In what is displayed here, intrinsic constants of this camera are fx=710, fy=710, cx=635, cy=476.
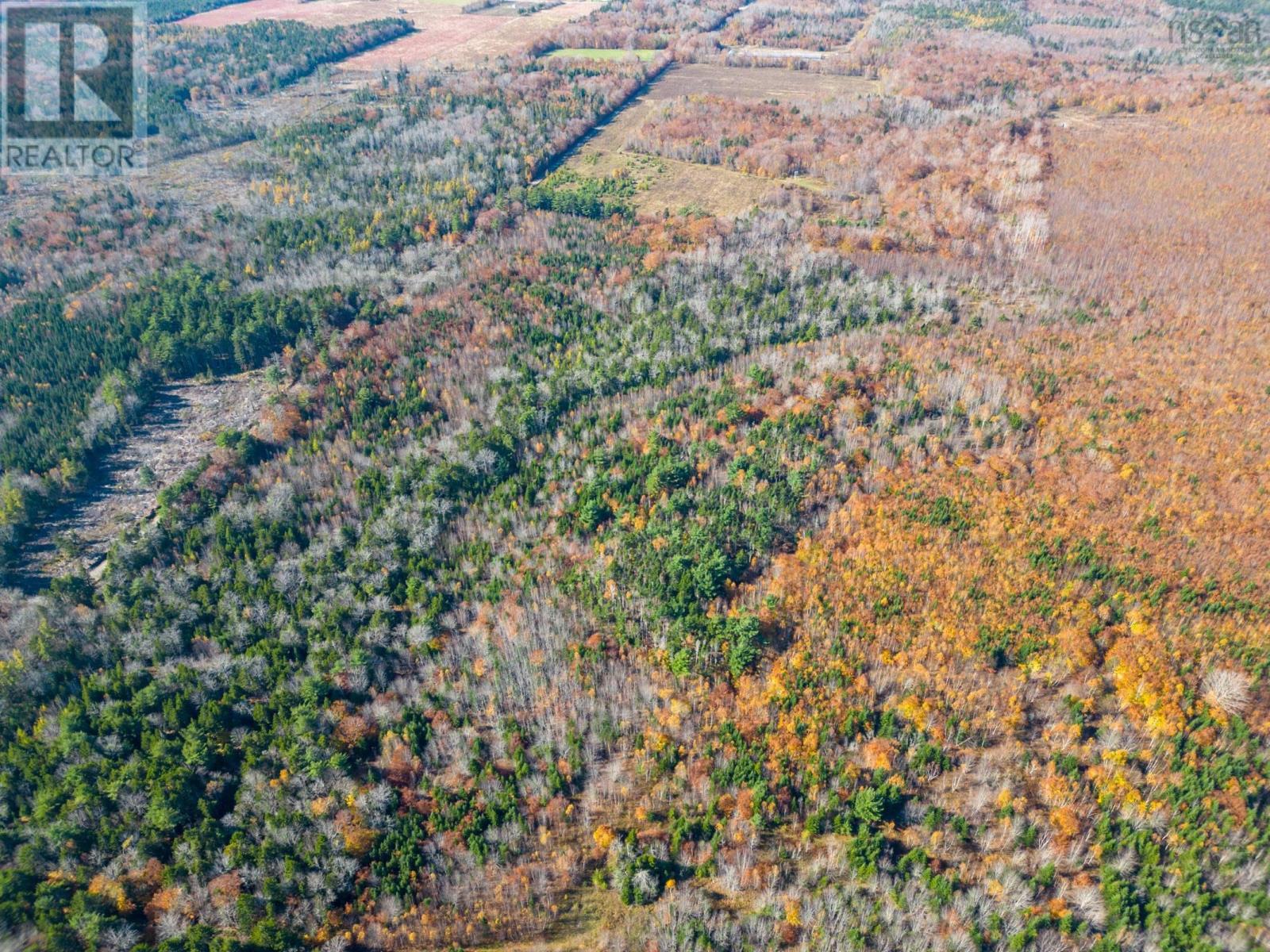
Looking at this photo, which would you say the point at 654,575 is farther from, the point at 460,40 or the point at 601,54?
the point at 460,40

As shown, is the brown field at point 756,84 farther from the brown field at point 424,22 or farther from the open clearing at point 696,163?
the brown field at point 424,22

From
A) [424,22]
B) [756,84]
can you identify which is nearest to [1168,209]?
[756,84]

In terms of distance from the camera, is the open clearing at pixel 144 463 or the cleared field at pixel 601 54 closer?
the open clearing at pixel 144 463

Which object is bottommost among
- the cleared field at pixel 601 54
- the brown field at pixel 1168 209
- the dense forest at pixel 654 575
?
the dense forest at pixel 654 575

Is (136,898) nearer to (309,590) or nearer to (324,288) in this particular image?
(309,590)

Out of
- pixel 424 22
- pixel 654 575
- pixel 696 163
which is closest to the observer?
pixel 654 575

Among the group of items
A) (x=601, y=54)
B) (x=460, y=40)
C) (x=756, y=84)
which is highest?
(x=460, y=40)

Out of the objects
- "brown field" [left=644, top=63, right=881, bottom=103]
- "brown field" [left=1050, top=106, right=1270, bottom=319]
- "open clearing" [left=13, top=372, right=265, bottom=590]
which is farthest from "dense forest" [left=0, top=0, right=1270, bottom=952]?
"brown field" [left=644, top=63, right=881, bottom=103]

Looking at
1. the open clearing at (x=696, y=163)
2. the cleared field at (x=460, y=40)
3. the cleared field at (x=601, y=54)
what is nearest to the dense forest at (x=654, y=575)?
the open clearing at (x=696, y=163)

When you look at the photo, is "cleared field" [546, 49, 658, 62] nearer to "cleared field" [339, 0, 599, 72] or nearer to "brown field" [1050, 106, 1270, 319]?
"cleared field" [339, 0, 599, 72]
